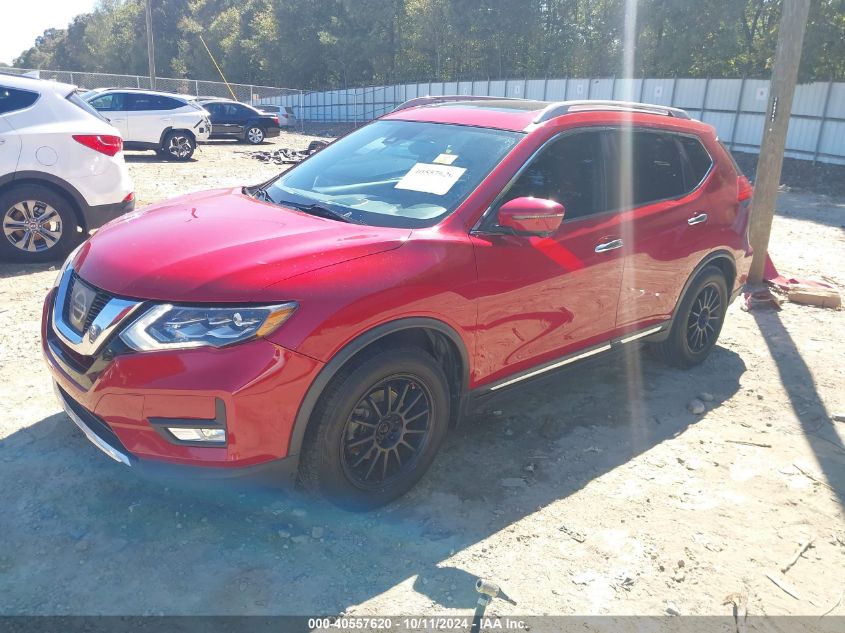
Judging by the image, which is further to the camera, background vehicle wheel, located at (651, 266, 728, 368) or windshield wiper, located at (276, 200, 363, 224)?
background vehicle wheel, located at (651, 266, 728, 368)

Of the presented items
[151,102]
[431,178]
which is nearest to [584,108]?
[431,178]

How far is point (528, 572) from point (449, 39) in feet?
132

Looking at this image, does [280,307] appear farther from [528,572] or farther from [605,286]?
[605,286]

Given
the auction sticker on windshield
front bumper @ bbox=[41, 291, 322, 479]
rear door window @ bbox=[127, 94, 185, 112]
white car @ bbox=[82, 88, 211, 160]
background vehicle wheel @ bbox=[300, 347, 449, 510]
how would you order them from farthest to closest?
rear door window @ bbox=[127, 94, 185, 112] < white car @ bbox=[82, 88, 211, 160] < the auction sticker on windshield < background vehicle wheel @ bbox=[300, 347, 449, 510] < front bumper @ bbox=[41, 291, 322, 479]

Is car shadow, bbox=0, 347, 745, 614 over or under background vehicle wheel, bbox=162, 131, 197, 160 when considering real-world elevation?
under

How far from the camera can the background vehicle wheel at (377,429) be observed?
286cm

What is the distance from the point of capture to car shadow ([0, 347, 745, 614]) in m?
2.67

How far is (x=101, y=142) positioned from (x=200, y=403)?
16.6 ft

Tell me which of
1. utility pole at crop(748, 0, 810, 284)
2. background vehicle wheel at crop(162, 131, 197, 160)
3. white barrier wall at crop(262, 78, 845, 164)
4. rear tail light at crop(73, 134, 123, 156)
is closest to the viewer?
rear tail light at crop(73, 134, 123, 156)

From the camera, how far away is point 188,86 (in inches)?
1416

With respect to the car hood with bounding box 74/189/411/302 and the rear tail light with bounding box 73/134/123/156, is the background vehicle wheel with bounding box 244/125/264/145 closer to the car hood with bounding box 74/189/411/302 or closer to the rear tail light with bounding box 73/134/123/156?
the rear tail light with bounding box 73/134/123/156

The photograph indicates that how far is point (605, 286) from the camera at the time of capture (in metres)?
4.01

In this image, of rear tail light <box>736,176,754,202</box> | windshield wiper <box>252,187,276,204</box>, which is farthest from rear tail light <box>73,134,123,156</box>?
rear tail light <box>736,176,754,202</box>

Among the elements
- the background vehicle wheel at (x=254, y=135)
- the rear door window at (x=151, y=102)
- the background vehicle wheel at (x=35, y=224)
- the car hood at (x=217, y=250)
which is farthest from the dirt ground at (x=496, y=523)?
the background vehicle wheel at (x=254, y=135)
